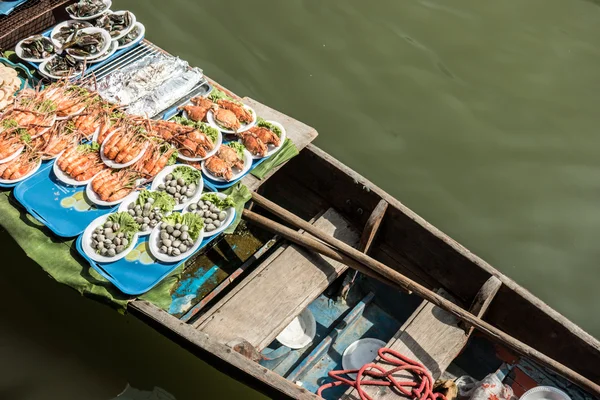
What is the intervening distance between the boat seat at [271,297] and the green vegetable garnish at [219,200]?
2.09 feet

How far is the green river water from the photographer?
21.6 ft

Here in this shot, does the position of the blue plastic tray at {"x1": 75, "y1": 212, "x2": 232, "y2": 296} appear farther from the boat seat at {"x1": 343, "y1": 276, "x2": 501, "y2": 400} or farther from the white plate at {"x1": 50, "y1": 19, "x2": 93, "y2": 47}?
the white plate at {"x1": 50, "y1": 19, "x2": 93, "y2": 47}

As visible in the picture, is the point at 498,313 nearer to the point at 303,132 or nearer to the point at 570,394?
the point at 570,394

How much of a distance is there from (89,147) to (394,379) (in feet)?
11.9

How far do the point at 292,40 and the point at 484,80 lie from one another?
9.25 ft

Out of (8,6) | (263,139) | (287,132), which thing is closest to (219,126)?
(263,139)

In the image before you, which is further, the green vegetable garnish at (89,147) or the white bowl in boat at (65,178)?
the green vegetable garnish at (89,147)

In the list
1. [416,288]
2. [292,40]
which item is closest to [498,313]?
[416,288]

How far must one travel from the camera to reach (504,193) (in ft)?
26.0

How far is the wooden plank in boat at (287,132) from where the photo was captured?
6.42 meters

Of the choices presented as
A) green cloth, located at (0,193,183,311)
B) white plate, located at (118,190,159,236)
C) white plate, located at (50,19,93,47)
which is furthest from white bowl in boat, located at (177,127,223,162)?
white plate, located at (50,19,93,47)

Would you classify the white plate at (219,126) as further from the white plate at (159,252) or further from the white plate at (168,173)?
the white plate at (159,252)

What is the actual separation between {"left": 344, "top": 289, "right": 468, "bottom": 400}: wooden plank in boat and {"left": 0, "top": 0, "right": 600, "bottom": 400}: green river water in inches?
71.8

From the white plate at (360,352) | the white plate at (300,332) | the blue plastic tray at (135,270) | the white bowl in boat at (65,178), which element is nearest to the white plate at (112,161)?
the white bowl in boat at (65,178)
